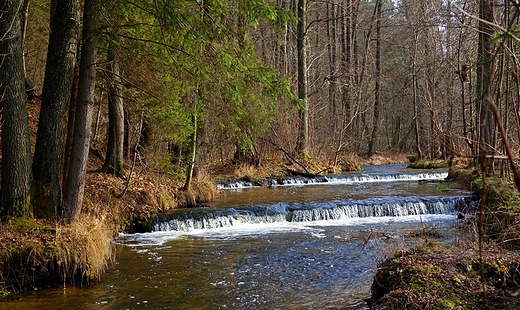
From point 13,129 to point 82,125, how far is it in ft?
3.21

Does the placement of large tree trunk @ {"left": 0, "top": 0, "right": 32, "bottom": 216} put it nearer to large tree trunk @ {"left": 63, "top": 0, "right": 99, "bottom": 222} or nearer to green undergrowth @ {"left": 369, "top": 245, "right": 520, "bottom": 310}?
large tree trunk @ {"left": 63, "top": 0, "right": 99, "bottom": 222}

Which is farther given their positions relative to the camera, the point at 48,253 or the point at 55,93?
the point at 55,93

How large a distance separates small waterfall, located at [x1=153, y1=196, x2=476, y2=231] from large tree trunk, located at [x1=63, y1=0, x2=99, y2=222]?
3.55 meters

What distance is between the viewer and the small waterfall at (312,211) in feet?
36.9

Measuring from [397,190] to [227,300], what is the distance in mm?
10700

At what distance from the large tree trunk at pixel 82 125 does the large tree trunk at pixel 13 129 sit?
2.00 feet

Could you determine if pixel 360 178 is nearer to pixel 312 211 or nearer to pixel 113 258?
pixel 312 211

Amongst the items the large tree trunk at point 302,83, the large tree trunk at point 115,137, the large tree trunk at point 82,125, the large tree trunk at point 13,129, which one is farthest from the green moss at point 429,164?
the large tree trunk at point 13,129

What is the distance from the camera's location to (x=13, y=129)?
7105 mm

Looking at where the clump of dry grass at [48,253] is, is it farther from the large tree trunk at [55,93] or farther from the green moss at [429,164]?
the green moss at [429,164]

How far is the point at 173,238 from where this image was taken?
1000cm

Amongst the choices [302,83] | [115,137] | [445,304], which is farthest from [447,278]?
[302,83]

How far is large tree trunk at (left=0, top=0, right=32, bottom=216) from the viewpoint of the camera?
702 centimetres

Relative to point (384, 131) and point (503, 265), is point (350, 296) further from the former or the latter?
point (384, 131)
